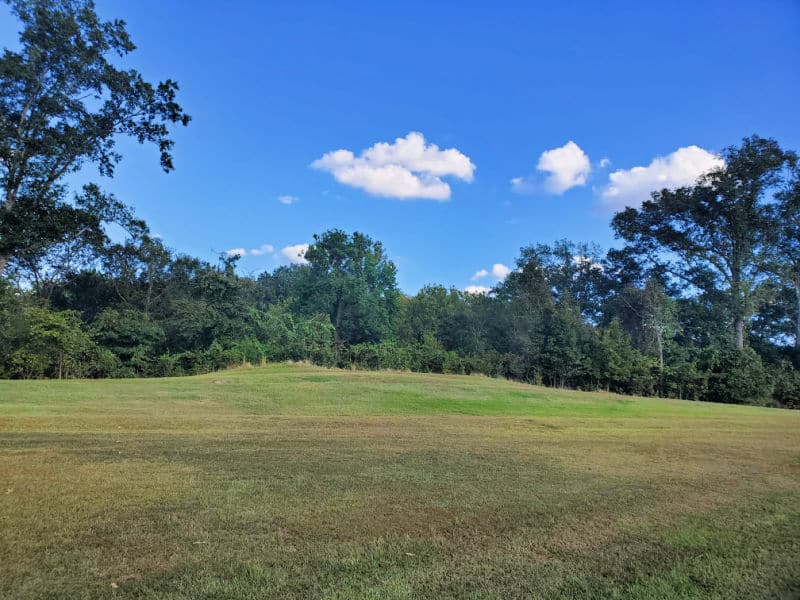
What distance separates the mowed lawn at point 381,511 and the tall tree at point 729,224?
28626mm

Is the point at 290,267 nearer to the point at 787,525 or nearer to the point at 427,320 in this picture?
the point at 427,320

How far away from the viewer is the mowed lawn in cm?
316

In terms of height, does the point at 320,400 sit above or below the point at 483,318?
below

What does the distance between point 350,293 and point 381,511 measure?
3721 centimetres

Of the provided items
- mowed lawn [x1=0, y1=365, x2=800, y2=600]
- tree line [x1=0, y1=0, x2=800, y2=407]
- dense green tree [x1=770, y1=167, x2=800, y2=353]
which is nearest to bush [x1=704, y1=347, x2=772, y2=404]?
tree line [x1=0, y1=0, x2=800, y2=407]

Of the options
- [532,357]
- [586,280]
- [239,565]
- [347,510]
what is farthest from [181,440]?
[586,280]

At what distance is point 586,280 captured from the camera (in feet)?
146

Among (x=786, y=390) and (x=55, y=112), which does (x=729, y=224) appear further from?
(x=55, y=112)

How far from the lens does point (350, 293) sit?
4144 cm

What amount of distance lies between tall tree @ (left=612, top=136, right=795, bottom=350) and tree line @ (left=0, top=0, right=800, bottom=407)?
11cm

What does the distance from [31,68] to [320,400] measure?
13076 mm

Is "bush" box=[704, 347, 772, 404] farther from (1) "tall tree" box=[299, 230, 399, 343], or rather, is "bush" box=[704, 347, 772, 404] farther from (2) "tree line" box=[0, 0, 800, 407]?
(1) "tall tree" box=[299, 230, 399, 343]

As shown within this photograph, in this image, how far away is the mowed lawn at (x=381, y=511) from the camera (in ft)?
10.4

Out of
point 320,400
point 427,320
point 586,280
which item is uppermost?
point 586,280
